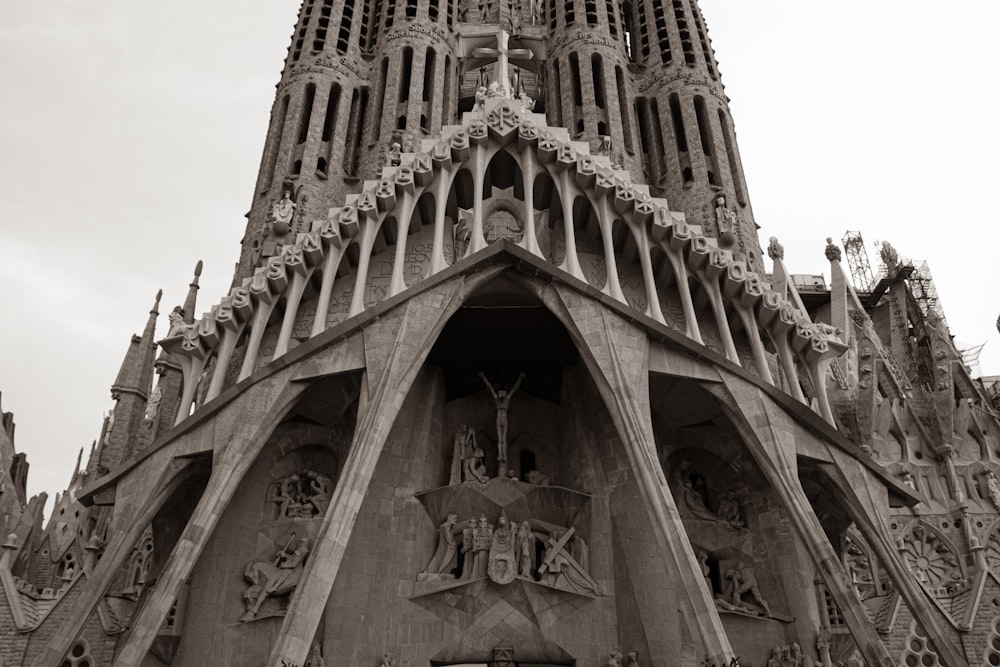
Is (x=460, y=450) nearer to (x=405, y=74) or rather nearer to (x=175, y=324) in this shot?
(x=175, y=324)

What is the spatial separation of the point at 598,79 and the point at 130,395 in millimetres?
14910

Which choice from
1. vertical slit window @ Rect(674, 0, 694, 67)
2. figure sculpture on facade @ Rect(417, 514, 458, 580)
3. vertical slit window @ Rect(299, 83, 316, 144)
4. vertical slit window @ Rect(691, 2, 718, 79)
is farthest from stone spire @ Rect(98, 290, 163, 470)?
vertical slit window @ Rect(691, 2, 718, 79)

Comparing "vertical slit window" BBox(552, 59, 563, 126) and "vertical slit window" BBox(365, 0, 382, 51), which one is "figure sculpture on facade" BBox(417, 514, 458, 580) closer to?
"vertical slit window" BBox(552, 59, 563, 126)

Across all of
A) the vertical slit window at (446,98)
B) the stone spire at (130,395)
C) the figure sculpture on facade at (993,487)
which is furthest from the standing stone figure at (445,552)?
the figure sculpture on facade at (993,487)

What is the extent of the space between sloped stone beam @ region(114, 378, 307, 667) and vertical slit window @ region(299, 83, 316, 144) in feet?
32.5

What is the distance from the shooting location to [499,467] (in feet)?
52.0

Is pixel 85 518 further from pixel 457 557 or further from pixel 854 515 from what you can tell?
pixel 854 515

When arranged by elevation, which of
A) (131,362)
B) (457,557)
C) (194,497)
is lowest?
(457,557)

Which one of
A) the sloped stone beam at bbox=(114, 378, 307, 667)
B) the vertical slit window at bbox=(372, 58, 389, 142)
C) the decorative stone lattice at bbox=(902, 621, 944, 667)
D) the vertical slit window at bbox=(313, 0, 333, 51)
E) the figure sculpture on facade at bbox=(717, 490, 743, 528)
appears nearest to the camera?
the sloped stone beam at bbox=(114, 378, 307, 667)

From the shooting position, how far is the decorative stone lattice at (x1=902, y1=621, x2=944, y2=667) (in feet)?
52.9

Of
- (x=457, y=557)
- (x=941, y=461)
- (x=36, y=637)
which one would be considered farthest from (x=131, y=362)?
(x=941, y=461)

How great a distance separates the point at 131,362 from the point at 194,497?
929 centimetres

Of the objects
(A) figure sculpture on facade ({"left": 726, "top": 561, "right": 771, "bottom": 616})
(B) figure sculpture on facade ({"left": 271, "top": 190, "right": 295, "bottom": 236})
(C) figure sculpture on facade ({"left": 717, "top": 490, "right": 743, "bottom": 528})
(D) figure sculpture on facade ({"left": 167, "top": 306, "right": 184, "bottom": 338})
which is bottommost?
(A) figure sculpture on facade ({"left": 726, "top": 561, "right": 771, "bottom": 616})

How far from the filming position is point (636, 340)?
46.8ft
